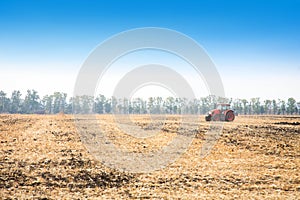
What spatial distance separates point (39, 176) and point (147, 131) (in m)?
11.5

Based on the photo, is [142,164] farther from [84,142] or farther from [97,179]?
[84,142]

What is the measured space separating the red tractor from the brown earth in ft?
30.5

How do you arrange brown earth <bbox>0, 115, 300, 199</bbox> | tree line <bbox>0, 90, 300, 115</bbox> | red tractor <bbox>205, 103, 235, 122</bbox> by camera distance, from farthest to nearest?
tree line <bbox>0, 90, 300, 115</bbox>
red tractor <bbox>205, 103, 235, 122</bbox>
brown earth <bbox>0, 115, 300, 199</bbox>

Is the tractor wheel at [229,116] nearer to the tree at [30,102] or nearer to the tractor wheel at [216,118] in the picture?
the tractor wheel at [216,118]

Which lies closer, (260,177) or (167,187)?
(167,187)

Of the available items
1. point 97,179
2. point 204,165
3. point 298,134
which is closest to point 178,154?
point 204,165

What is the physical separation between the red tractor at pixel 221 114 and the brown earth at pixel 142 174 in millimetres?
9302

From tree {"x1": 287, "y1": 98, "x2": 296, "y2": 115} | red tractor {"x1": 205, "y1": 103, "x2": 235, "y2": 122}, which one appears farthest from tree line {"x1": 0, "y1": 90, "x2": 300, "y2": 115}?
red tractor {"x1": 205, "y1": 103, "x2": 235, "y2": 122}

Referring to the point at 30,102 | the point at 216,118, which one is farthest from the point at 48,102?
the point at 216,118

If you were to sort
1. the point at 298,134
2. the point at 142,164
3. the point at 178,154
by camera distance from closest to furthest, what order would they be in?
the point at 142,164, the point at 178,154, the point at 298,134

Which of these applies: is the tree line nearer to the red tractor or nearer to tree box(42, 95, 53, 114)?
tree box(42, 95, 53, 114)

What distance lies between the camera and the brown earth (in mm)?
9102

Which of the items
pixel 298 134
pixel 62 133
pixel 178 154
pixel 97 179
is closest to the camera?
pixel 97 179

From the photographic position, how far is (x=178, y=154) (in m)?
14.9
